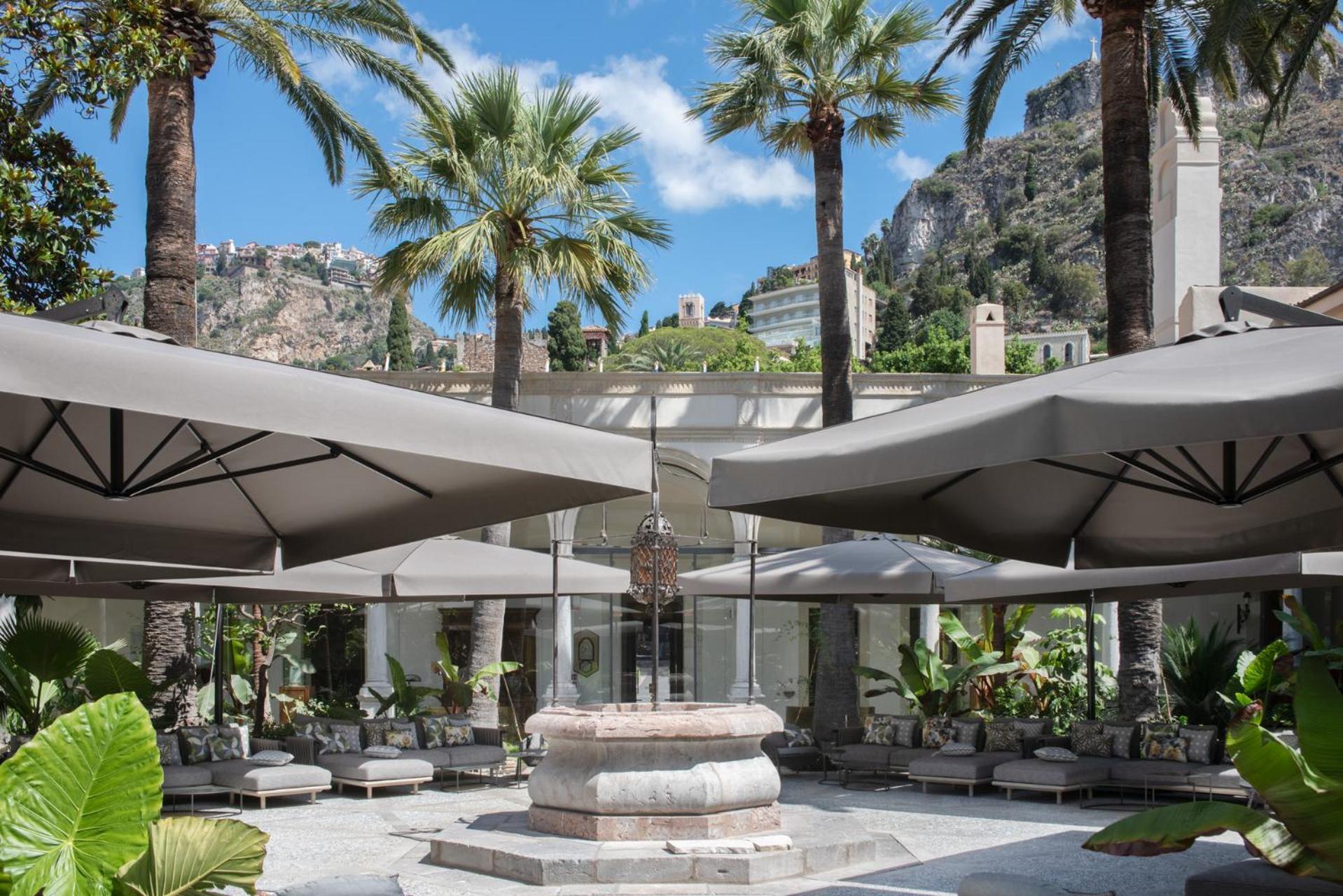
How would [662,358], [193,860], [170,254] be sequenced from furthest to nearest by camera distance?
[662,358] → [170,254] → [193,860]

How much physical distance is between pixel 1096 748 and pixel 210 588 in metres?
9.16

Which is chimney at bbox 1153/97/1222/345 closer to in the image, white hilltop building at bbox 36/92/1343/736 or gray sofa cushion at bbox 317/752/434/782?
white hilltop building at bbox 36/92/1343/736

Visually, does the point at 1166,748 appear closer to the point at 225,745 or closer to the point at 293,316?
the point at 225,745

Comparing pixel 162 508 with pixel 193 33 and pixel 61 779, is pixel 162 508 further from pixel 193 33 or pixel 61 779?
pixel 193 33

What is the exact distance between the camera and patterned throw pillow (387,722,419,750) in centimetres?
1493

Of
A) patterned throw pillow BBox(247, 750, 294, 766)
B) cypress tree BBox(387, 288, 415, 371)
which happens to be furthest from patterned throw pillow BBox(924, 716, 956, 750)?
cypress tree BBox(387, 288, 415, 371)

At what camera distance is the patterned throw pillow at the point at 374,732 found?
14.9 meters

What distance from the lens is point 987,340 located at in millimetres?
35875

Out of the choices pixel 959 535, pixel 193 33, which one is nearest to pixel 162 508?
pixel 959 535

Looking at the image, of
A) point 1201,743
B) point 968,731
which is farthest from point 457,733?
point 1201,743

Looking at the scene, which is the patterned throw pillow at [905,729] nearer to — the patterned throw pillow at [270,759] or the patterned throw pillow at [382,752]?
the patterned throw pillow at [382,752]

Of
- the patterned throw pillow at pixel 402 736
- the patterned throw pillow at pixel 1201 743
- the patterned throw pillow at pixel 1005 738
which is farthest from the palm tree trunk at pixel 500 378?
the patterned throw pillow at pixel 1201 743

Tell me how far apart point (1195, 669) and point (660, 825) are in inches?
517

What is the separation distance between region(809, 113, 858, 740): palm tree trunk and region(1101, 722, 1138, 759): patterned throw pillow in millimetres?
4979
